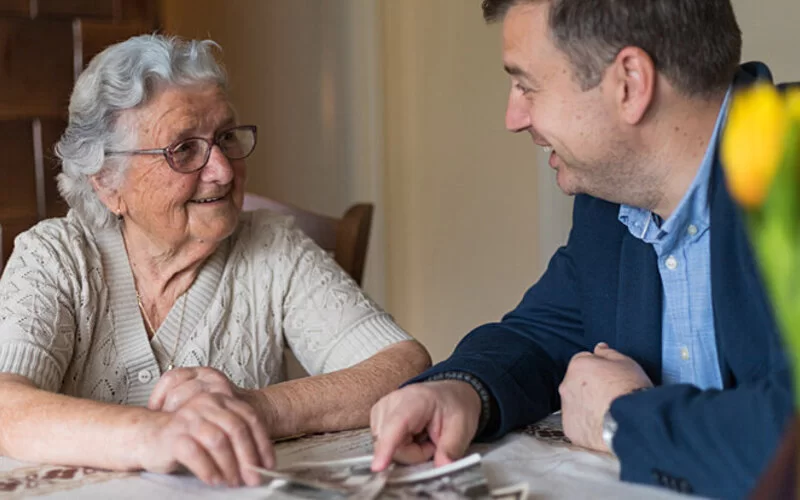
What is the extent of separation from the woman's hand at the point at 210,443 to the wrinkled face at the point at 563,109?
0.54 m

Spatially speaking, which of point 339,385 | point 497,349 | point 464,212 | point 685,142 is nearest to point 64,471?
point 339,385

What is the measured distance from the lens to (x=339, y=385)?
1482 mm

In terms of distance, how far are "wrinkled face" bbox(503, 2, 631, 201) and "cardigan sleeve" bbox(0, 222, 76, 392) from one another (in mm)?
819

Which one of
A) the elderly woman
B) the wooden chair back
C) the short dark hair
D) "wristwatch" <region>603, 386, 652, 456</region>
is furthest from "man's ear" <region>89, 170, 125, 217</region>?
"wristwatch" <region>603, 386, 652, 456</region>

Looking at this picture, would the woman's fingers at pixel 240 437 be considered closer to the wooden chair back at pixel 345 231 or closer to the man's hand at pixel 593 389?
the man's hand at pixel 593 389

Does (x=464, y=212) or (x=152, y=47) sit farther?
(x=464, y=212)

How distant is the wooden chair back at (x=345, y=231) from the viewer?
2.17 m

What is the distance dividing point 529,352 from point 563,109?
36cm

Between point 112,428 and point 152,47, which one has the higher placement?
point 152,47

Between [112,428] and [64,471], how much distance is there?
8cm

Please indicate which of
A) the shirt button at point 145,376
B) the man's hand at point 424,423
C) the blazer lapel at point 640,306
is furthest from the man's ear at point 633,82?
the shirt button at point 145,376

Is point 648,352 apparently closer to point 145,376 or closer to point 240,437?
point 240,437

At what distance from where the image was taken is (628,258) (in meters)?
1.40

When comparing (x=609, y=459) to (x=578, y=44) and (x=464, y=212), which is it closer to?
(x=578, y=44)
